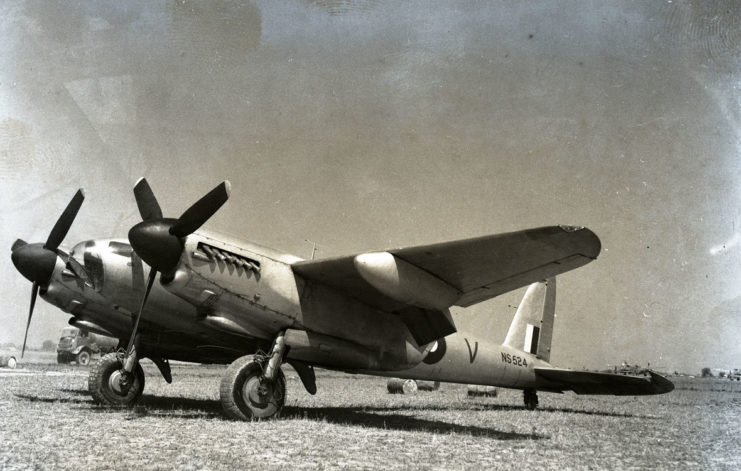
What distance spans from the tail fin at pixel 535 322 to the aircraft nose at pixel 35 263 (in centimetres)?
1038

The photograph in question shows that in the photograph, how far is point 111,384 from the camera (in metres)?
10.3

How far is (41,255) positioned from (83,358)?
2842 cm

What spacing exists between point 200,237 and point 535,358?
383 inches

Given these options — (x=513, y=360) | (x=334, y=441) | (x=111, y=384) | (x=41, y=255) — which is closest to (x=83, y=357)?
(x=41, y=255)

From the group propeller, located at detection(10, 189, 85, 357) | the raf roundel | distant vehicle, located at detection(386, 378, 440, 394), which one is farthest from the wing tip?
distant vehicle, located at detection(386, 378, 440, 394)

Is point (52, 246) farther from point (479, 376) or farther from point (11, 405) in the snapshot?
point (479, 376)

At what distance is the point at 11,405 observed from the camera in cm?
990

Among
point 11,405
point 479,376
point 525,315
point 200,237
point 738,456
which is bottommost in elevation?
point 11,405

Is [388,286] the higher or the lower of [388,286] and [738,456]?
the higher

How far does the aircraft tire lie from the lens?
3538cm

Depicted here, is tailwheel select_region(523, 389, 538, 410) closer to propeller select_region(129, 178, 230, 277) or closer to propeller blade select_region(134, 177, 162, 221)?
propeller select_region(129, 178, 230, 277)

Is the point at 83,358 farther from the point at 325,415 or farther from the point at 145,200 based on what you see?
the point at 145,200

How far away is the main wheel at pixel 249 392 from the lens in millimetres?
7836

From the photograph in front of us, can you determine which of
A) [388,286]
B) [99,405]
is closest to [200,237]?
[388,286]
